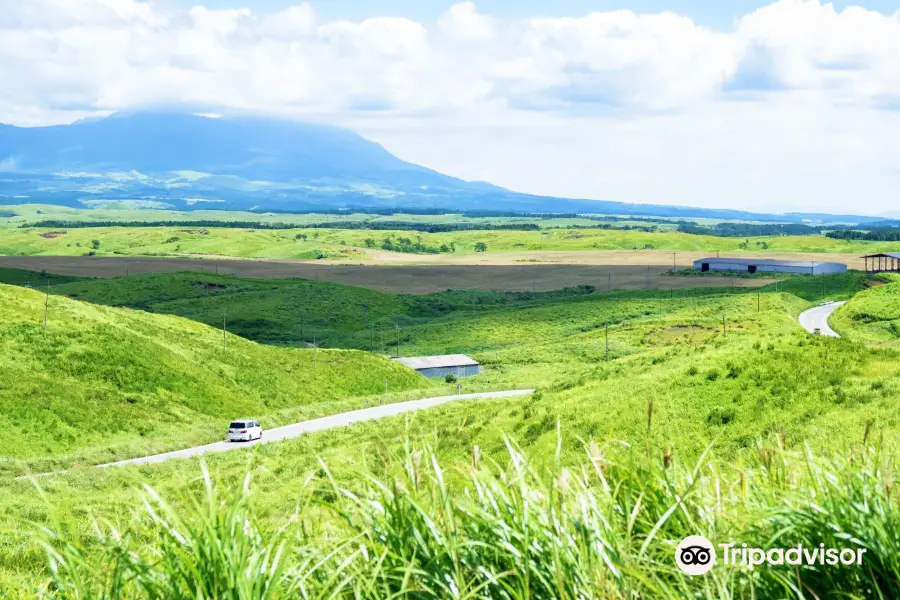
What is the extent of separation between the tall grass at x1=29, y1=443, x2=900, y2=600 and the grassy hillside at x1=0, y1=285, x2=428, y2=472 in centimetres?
4407

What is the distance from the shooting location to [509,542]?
964 cm

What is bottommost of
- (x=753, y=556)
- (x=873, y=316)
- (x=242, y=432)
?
(x=873, y=316)

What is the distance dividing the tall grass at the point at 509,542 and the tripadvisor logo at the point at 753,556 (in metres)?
0.08

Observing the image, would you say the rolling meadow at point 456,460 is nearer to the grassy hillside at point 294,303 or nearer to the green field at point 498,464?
the green field at point 498,464

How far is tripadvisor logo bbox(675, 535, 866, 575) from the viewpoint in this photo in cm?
934

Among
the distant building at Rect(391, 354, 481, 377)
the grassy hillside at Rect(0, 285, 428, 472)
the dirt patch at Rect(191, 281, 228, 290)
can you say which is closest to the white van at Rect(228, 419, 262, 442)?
the grassy hillside at Rect(0, 285, 428, 472)

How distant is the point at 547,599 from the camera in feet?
30.7

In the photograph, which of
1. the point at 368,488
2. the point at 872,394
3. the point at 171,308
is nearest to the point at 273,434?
the point at 872,394

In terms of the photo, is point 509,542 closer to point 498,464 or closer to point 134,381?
point 498,464

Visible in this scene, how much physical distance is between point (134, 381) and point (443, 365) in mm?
38306

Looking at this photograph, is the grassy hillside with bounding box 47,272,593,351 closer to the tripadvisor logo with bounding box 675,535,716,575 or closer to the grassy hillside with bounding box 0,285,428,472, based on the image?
the grassy hillside with bounding box 0,285,428,472

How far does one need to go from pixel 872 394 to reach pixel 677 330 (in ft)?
294

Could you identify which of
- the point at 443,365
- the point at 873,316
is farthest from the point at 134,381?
the point at 873,316

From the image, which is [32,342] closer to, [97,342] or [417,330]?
[97,342]
